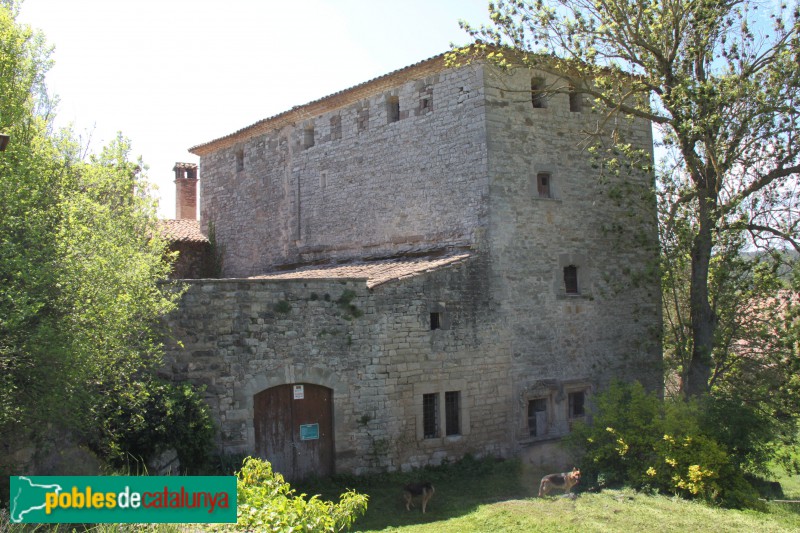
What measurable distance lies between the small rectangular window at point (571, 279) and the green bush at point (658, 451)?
110 inches

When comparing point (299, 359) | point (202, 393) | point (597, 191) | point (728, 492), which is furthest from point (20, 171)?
point (597, 191)

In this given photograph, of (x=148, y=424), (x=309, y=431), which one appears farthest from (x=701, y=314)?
(x=148, y=424)

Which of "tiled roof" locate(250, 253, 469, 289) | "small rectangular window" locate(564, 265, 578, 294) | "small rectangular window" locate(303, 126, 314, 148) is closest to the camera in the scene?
"tiled roof" locate(250, 253, 469, 289)

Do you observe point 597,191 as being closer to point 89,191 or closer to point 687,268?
point 687,268

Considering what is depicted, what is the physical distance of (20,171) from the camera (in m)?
8.17

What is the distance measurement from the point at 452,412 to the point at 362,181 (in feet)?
19.3

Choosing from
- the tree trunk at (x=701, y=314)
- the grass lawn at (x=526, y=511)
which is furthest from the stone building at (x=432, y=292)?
the tree trunk at (x=701, y=314)

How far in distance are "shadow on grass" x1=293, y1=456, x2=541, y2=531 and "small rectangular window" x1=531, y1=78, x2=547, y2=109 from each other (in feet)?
23.9

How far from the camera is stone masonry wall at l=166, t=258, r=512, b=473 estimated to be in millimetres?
11828

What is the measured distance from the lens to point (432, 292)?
1345 centimetres

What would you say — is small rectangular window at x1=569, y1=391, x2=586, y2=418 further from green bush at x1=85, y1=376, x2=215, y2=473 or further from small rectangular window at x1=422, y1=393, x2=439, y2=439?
green bush at x1=85, y1=376, x2=215, y2=473

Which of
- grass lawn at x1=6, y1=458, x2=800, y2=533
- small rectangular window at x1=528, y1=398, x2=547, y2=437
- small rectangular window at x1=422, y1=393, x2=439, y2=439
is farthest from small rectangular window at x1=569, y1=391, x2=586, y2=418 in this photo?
small rectangular window at x1=422, y1=393, x2=439, y2=439

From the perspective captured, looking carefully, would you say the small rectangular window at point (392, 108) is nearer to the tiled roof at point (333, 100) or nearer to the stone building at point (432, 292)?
the stone building at point (432, 292)

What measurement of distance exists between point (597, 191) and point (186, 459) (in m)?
10.1
